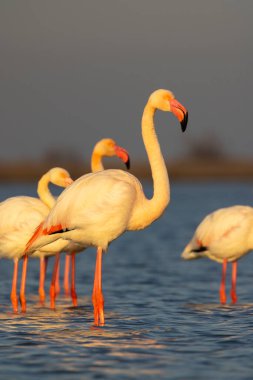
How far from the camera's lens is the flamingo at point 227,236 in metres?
12.3

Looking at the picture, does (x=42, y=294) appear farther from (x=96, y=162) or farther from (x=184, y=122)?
(x=184, y=122)

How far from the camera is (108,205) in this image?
924cm

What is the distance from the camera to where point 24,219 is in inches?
441

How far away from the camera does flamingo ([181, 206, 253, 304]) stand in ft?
40.2

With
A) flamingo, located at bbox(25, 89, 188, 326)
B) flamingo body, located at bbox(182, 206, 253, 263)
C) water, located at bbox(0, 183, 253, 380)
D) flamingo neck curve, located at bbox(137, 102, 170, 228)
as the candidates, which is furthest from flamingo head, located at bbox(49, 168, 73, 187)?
flamingo neck curve, located at bbox(137, 102, 170, 228)

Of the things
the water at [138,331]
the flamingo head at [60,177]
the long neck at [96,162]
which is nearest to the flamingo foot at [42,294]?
the water at [138,331]

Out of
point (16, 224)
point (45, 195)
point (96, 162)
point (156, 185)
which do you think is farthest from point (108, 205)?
point (96, 162)

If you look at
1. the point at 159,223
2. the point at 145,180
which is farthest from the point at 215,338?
the point at 145,180

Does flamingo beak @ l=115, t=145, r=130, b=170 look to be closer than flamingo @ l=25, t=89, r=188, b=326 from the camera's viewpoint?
No

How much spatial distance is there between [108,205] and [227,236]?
3.43 metres

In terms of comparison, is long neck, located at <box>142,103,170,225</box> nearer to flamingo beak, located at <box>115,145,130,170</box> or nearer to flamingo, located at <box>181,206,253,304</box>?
flamingo beak, located at <box>115,145,130,170</box>

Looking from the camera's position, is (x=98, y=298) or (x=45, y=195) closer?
(x=98, y=298)

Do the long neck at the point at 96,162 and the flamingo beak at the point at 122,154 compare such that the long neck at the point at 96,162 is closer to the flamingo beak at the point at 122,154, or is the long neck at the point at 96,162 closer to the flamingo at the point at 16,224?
the flamingo beak at the point at 122,154

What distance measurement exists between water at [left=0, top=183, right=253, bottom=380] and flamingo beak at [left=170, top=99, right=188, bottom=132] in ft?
6.53
